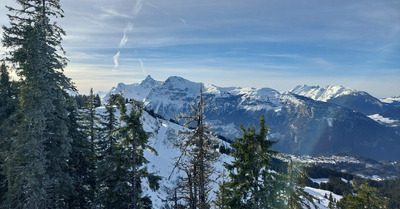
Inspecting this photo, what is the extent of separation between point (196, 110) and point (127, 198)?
32.9ft

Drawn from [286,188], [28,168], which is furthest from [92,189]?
[286,188]

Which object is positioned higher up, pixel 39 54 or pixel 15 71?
pixel 39 54

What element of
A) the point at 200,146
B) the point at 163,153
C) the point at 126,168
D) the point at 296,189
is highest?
the point at 200,146

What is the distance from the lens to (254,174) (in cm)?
1645

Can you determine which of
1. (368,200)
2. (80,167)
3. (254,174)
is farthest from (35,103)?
(368,200)

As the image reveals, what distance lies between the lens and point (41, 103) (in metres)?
16.6

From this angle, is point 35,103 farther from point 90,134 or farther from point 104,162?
point 90,134

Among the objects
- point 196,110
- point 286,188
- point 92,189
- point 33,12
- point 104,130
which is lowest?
point 92,189

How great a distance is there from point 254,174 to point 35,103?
592 inches

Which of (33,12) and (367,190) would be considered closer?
(33,12)

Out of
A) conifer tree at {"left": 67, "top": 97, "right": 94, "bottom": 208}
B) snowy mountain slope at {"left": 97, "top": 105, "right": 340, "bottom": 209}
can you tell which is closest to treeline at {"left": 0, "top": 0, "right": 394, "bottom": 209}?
conifer tree at {"left": 67, "top": 97, "right": 94, "bottom": 208}

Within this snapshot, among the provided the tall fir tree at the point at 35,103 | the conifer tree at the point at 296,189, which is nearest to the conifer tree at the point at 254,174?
the conifer tree at the point at 296,189

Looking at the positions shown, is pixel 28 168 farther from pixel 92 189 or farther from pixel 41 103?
pixel 92 189

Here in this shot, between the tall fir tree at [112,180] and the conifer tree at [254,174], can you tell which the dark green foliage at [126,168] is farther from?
the conifer tree at [254,174]
